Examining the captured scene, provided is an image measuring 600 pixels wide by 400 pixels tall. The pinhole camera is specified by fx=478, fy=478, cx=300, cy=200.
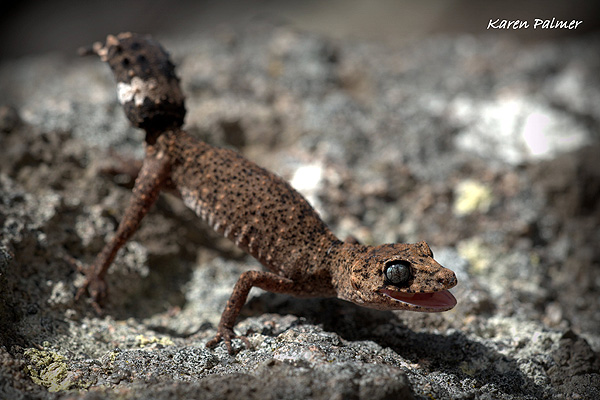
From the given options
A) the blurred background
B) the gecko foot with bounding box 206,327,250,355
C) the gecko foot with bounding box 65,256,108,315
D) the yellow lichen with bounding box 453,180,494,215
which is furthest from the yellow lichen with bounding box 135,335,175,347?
the blurred background

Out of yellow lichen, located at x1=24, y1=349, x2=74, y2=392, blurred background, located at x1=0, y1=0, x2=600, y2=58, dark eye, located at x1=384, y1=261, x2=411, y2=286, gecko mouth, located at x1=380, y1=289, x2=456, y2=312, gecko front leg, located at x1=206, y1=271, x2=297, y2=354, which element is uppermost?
blurred background, located at x1=0, y1=0, x2=600, y2=58

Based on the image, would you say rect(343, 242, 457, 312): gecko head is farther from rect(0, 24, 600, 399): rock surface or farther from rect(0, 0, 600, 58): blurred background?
rect(0, 0, 600, 58): blurred background

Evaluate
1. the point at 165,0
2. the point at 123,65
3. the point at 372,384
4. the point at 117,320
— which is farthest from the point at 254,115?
the point at 165,0

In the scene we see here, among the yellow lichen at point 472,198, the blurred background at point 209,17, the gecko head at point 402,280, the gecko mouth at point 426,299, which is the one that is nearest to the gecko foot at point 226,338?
the gecko head at point 402,280

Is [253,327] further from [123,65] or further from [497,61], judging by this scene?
[497,61]

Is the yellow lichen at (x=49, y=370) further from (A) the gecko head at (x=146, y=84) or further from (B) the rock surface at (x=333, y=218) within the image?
(A) the gecko head at (x=146, y=84)

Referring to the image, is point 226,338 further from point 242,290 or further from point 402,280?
point 402,280

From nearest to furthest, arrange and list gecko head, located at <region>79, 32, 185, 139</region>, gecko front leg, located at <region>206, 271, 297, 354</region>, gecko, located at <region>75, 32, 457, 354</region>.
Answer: gecko, located at <region>75, 32, 457, 354</region>, gecko front leg, located at <region>206, 271, 297, 354</region>, gecko head, located at <region>79, 32, 185, 139</region>
